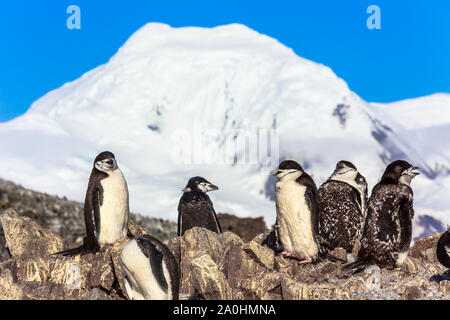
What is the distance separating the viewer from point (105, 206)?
11.1 metres

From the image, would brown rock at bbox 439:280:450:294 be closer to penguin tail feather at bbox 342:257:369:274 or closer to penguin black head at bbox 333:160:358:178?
penguin tail feather at bbox 342:257:369:274

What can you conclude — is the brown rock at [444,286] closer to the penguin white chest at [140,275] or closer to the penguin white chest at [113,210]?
the penguin white chest at [140,275]

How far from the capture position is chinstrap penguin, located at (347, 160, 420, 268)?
966 cm

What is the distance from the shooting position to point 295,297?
26.8 feet

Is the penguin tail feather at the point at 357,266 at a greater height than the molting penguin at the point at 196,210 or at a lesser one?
lesser

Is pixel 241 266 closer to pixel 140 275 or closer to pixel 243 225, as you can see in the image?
pixel 140 275

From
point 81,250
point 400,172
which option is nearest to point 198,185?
point 81,250

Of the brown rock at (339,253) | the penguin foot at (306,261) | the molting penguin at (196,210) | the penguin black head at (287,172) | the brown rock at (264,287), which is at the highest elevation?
the penguin black head at (287,172)

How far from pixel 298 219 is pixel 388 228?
5.03ft

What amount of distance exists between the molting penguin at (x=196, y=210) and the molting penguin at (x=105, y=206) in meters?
1.86

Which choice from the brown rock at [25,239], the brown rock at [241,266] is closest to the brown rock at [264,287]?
the brown rock at [241,266]

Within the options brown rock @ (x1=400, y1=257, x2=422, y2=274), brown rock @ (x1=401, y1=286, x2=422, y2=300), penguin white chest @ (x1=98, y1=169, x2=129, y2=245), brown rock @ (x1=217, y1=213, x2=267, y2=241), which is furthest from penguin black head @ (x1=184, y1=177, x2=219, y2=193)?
brown rock @ (x1=217, y1=213, x2=267, y2=241)

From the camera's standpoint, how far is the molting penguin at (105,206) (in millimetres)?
11031
